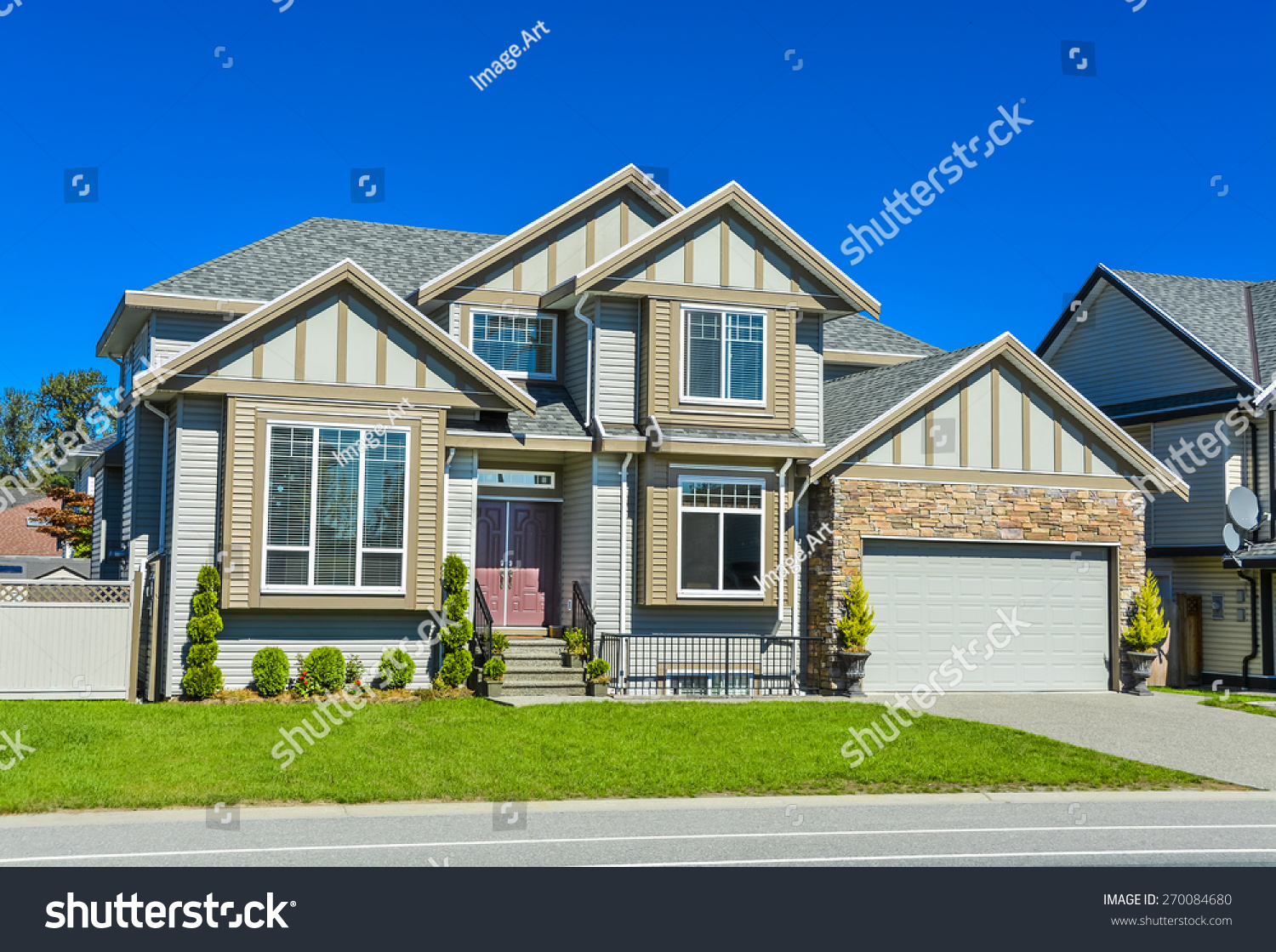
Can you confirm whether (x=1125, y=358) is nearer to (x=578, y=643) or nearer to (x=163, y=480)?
(x=578, y=643)

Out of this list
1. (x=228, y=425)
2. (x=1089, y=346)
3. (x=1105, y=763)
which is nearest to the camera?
(x=1105, y=763)

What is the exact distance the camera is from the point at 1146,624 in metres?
21.5

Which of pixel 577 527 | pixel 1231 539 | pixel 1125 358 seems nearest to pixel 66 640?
pixel 577 527

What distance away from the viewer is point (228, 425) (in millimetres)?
17672

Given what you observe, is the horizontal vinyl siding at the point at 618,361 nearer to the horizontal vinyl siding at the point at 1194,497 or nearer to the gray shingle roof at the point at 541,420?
the gray shingle roof at the point at 541,420

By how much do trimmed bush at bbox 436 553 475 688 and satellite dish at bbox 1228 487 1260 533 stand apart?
1462cm

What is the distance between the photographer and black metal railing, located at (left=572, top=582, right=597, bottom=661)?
64.2 ft

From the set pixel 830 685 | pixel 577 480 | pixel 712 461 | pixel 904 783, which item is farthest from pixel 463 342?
pixel 904 783

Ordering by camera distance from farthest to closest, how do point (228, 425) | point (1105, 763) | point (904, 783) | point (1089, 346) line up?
point (1089, 346) < point (228, 425) < point (1105, 763) < point (904, 783)

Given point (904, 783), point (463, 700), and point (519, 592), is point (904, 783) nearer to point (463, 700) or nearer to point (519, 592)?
point (463, 700)

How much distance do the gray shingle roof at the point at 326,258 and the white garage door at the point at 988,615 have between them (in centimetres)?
985

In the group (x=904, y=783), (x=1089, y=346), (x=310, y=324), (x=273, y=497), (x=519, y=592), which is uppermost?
(x=1089, y=346)

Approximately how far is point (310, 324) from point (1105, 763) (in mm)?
11876

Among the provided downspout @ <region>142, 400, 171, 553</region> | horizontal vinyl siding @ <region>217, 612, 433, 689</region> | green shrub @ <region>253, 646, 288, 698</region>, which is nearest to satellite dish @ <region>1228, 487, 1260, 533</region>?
horizontal vinyl siding @ <region>217, 612, 433, 689</region>
